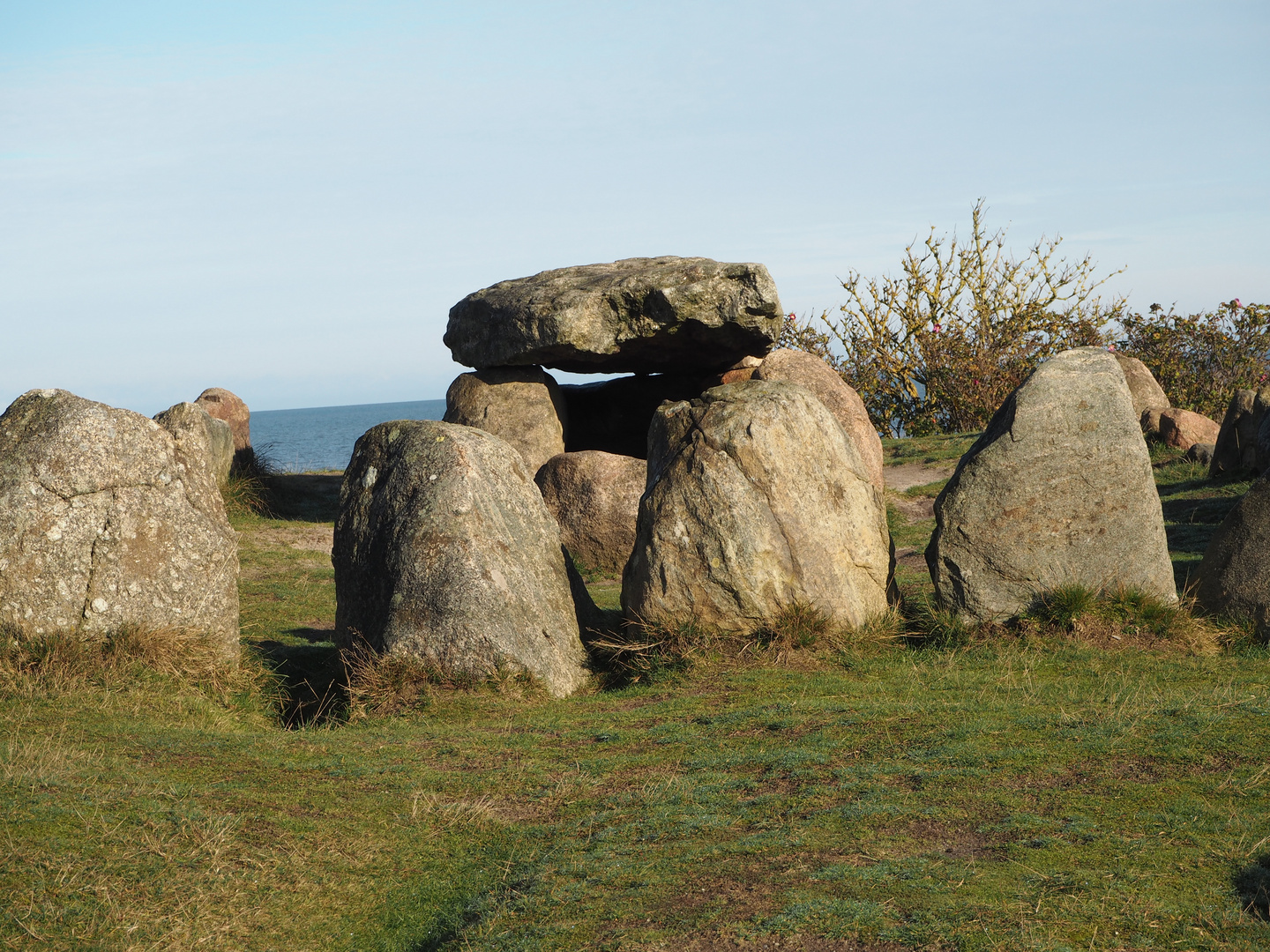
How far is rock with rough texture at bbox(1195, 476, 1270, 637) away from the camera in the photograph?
8.71 meters

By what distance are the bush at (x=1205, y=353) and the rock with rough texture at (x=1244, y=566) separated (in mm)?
20010

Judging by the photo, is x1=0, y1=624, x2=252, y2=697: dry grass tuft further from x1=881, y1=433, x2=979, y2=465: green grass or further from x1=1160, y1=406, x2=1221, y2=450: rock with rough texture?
x1=1160, y1=406, x2=1221, y2=450: rock with rough texture

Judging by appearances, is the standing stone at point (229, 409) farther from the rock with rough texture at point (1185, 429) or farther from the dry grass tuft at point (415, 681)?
the rock with rough texture at point (1185, 429)

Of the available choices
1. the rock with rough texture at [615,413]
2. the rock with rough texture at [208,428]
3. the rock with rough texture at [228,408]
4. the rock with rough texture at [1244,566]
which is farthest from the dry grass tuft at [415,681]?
the rock with rough texture at [228,408]

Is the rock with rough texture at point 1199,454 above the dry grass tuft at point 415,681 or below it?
above

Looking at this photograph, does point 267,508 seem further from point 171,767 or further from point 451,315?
point 171,767

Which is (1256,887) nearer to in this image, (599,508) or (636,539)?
(636,539)

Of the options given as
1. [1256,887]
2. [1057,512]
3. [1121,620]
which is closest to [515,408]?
[1057,512]

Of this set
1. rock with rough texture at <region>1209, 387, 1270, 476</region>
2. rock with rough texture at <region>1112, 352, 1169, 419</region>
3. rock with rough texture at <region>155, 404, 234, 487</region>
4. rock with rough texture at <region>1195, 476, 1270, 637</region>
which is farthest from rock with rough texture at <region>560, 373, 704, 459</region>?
rock with rough texture at <region>1195, 476, 1270, 637</region>

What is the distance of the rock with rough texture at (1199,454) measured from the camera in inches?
716

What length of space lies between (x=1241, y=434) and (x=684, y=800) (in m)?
13.8

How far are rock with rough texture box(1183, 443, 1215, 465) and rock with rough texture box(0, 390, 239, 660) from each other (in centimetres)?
1572

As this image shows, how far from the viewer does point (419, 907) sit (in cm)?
500

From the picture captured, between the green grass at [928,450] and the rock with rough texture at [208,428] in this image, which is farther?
the green grass at [928,450]
